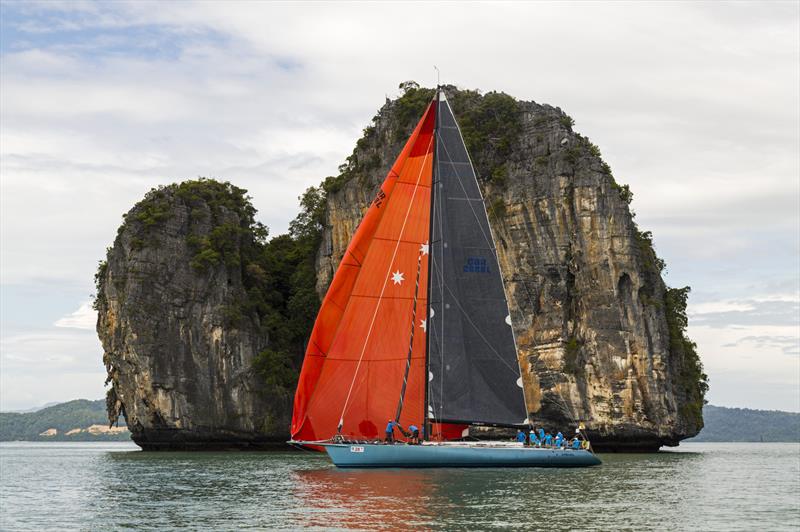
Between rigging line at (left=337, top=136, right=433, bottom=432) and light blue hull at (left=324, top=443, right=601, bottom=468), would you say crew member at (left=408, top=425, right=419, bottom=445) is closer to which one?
light blue hull at (left=324, top=443, right=601, bottom=468)

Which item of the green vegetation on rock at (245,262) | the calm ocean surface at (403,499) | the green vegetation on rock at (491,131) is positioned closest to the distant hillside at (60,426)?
the green vegetation on rock at (245,262)

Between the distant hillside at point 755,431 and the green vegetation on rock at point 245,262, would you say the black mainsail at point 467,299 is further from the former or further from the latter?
the distant hillside at point 755,431

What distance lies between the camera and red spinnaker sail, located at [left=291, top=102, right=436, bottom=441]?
33000mm

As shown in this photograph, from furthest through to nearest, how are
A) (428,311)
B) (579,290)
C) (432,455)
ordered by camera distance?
(579,290)
(428,311)
(432,455)

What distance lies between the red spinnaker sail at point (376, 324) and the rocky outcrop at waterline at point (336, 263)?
2315cm

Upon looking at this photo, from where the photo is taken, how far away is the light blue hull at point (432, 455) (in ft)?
103

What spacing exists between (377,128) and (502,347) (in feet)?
115

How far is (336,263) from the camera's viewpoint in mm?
65562

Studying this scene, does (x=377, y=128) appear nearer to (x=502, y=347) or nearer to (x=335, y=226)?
(x=335, y=226)

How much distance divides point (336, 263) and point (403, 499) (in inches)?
1609

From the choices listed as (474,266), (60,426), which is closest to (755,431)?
(60,426)

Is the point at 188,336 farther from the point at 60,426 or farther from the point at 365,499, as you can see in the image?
the point at 60,426

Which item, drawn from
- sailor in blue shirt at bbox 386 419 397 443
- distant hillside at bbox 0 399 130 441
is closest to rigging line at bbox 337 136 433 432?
sailor in blue shirt at bbox 386 419 397 443

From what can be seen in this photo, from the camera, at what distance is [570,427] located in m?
55.5
